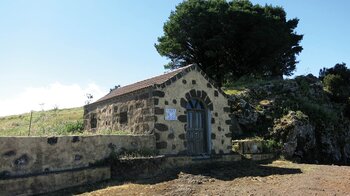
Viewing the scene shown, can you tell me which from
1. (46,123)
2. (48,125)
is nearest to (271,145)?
(48,125)

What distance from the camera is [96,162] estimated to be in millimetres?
11383

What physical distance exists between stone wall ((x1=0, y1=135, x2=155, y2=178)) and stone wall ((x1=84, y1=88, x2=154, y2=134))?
5.23 feet

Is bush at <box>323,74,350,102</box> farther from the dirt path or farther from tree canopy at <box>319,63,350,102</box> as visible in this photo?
the dirt path

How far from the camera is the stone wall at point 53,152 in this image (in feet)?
31.0

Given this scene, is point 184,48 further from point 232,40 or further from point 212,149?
point 212,149

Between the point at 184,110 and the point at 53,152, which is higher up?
the point at 184,110

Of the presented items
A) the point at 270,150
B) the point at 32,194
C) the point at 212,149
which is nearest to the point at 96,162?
the point at 32,194

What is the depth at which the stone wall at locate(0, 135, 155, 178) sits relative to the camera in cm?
946

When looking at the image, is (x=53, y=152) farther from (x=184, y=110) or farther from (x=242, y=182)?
(x=184, y=110)

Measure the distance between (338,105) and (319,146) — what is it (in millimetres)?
8073

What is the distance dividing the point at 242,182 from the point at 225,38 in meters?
20.1

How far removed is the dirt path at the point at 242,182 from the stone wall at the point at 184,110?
1.55 metres

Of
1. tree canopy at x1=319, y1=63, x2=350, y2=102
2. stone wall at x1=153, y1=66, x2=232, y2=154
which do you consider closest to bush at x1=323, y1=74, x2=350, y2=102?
tree canopy at x1=319, y1=63, x2=350, y2=102

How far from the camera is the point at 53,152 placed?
1038cm
